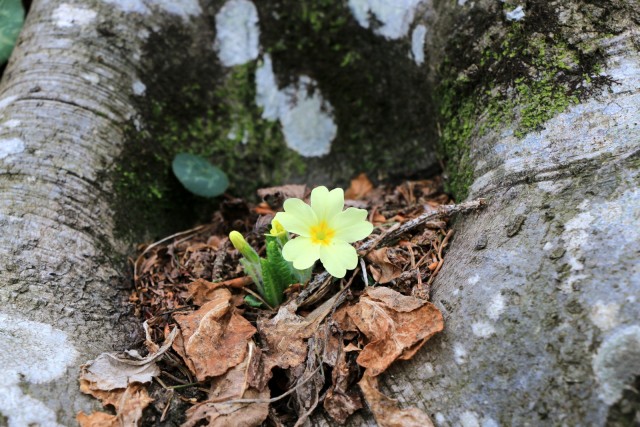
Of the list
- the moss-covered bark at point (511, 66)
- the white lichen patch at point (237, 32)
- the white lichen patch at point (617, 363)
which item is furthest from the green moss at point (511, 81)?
the white lichen patch at point (237, 32)

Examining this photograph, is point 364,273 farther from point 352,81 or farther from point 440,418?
point 352,81

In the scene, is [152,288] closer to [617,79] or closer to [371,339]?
[371,339]

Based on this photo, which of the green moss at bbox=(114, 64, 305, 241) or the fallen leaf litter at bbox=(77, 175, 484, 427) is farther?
the green moss at bbox=(114, 64, 305, 241)

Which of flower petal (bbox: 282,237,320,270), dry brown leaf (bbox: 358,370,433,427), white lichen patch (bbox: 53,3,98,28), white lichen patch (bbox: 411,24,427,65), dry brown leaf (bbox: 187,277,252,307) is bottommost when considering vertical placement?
dry brown leaf (bbox: 187,277,252,307)

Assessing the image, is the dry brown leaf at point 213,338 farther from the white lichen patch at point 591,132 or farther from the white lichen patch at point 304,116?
the white lichen patch at point 304,116

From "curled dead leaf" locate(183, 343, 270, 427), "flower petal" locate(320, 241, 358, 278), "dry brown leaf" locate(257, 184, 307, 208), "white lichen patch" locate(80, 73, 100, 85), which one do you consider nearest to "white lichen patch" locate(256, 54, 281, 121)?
"dry brown leaf" locate(257, 184, 307, 208)

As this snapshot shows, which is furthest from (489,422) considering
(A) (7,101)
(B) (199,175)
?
(A) (7,101)

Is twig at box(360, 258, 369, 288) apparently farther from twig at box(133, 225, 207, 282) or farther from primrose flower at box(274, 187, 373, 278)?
twig at box(133, 225, 207, 282)
